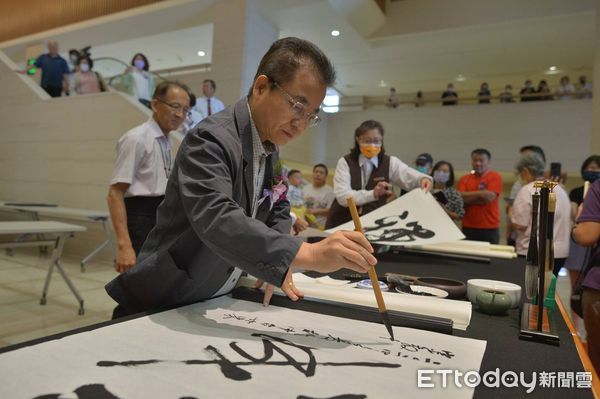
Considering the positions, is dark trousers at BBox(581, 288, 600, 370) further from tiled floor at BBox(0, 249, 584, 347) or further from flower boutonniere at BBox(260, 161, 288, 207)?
tiled floor at BBox(0, 249, 584, 347)

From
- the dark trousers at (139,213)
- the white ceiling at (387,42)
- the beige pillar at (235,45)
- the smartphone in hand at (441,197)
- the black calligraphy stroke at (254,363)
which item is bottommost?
the black calligraphy stroke at (254,363)

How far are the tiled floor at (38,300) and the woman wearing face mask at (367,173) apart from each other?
79.2 inches

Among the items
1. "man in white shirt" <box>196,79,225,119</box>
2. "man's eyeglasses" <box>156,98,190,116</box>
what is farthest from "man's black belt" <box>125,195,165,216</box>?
"man in white shirt" <box>196,79,225,119</box>

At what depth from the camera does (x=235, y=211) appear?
75 centimetres

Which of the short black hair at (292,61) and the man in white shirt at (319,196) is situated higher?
the short black hair at (292,61)

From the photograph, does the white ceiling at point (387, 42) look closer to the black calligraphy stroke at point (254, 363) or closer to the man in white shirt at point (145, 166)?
the man in white shirt at point (145, 166)

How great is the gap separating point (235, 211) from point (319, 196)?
14.8ft

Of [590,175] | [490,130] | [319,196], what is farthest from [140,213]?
[490,130]

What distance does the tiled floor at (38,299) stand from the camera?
279 centimetres

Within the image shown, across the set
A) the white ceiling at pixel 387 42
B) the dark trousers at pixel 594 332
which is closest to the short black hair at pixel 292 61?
the dark trousers at pixel 594 332

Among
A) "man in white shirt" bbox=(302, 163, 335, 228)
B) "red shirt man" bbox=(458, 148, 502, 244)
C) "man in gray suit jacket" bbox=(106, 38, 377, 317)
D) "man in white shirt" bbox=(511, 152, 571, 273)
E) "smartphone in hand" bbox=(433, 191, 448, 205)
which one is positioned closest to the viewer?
"man in gray suit jacket" bbox=(106, 38, 377, 317)

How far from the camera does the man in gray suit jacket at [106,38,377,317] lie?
0.74m

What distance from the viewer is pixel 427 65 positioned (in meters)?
10.5

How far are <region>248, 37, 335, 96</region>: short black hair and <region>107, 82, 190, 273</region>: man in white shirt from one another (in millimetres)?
1387
